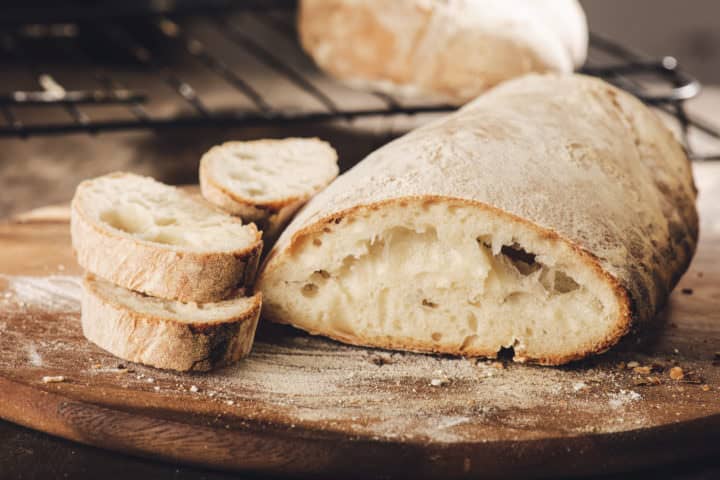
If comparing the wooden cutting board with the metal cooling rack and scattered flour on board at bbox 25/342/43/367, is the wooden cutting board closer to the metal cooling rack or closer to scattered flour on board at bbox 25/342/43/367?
scattered flour on board at bbox 25/342/43/367

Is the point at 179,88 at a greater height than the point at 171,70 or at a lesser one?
greater

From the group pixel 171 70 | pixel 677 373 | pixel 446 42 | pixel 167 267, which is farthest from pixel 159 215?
pixel 171 70

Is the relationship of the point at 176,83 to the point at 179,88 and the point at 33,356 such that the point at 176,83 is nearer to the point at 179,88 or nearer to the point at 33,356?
the point at 179,88

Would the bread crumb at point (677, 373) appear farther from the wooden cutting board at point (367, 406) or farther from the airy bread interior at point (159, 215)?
the airy bread interior at point (159, 215)

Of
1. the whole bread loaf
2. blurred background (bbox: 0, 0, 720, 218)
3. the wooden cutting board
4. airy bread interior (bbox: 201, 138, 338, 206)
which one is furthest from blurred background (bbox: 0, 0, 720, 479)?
the wooden cutting board

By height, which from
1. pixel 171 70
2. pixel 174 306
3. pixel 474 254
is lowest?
pixel 171 70

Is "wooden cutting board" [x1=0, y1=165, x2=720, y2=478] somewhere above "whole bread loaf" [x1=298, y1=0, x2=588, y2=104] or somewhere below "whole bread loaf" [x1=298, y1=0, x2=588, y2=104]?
below
